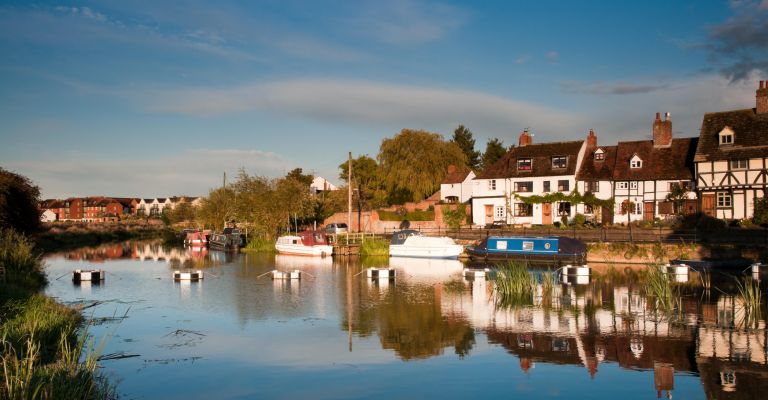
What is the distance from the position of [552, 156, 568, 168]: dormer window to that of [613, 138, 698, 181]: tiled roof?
14.4ft

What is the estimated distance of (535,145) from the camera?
61719mm

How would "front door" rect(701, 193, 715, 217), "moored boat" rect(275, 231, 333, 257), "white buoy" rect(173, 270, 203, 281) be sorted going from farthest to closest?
"moored boat" rect(275, 231, 333, 257), "front door" rect(701, 193, 715, 217), "white buoy" rect(173, 270, 203, 281)

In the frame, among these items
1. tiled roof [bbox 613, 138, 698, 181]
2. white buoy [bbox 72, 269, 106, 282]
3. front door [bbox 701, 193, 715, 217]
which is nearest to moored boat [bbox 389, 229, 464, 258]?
tiled roof [bbox 613, 138, 698, 181]

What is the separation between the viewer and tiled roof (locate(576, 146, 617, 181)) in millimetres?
56094

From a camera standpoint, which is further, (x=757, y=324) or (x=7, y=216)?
(x=7, y=216)

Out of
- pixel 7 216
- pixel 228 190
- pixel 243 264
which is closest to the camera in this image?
pixel 7 216

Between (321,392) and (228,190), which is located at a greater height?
(228,190)

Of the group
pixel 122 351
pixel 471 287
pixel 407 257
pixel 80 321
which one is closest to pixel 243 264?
pixel 407 257

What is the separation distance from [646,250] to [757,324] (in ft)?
73.5

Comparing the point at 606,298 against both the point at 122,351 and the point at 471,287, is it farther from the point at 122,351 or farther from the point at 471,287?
the point at 122,351

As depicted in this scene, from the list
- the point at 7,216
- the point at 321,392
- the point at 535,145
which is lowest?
the point at 321,392

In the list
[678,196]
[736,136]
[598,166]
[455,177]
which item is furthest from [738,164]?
[455,177]

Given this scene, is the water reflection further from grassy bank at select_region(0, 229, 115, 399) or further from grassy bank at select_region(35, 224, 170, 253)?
grassy bank at select_region(35, 224, 170, 253)

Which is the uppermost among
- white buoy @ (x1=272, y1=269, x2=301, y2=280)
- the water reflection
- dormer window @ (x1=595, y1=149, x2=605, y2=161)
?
dormer window @ (x1=595, y1=149, x2=605, y2=161)
